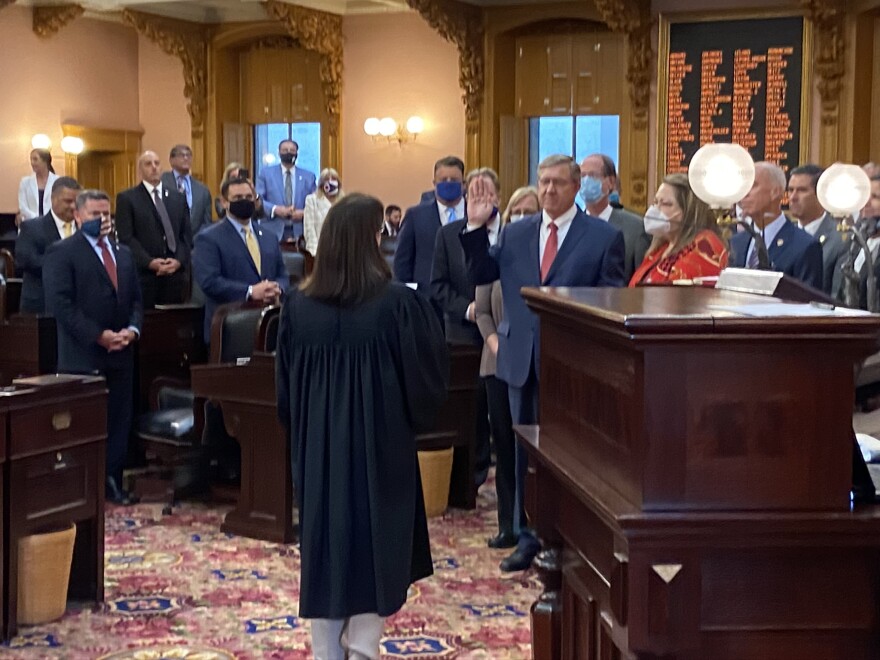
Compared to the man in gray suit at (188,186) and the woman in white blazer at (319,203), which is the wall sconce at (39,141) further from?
the woman in white blazer at (319,203)

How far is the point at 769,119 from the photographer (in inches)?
472

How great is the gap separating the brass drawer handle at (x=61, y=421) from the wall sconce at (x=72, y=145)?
35.6 feet

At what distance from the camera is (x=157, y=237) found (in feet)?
28.6

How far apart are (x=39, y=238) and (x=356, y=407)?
478cm

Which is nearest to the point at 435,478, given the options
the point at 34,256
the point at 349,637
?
the point at 349,637

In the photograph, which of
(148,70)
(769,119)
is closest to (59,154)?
(148,70)

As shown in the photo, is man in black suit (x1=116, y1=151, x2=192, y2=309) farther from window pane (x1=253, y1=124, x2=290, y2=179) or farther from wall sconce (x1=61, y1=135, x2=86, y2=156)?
window pane (x1=253, y1=124, x2=290, y2=179)

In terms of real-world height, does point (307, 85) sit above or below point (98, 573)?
above

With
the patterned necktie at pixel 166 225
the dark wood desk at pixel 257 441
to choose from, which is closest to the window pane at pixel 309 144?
the patterned necktie at pixel 166 225

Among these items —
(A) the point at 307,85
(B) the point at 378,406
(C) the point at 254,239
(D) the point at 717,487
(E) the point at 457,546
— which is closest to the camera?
(D) the point at 717,487

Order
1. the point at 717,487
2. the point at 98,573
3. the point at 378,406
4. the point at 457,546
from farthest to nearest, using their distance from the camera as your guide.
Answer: the point at 457,546
the point at 98,573
the point at 378,406
the point at 717,487

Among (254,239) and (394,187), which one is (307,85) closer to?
(394,187)

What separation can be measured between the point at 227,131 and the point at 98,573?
37.3ft

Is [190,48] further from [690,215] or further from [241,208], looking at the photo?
[690,215]
